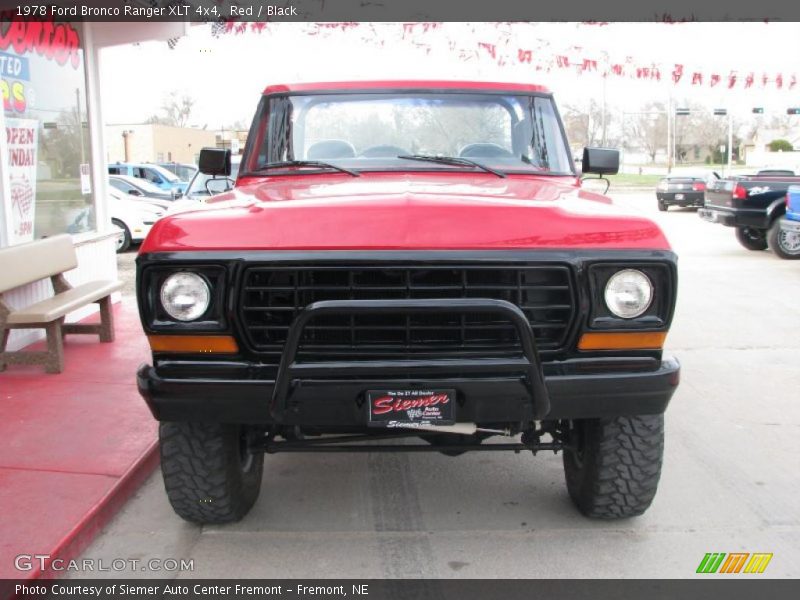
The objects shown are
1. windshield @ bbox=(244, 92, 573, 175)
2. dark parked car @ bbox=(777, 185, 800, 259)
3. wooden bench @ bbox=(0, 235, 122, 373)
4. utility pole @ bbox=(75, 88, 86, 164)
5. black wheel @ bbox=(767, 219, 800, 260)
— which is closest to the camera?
windshield @ bbox=(244, 92, 573, 175)

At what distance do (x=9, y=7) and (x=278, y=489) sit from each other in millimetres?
4657

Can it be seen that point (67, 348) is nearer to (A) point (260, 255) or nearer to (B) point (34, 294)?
(B) point (34, 294)

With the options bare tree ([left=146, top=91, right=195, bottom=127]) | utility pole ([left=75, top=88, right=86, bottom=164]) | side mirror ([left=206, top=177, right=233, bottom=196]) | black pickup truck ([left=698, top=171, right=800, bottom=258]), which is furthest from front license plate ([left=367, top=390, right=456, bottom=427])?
bare tree ([left=146, top=91, right=195, bottom=127])

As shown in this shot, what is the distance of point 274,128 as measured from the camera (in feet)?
13.9

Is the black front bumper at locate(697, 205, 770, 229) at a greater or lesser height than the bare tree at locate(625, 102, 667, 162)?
lesser

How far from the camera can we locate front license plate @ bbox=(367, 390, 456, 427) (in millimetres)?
2748

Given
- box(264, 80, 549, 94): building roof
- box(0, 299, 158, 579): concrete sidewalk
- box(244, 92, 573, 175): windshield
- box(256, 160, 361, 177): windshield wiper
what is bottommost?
box(0, 299, 158, 579): concrete sidewalk

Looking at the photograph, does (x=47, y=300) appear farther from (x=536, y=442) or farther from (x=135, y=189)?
(x=135, y=189)

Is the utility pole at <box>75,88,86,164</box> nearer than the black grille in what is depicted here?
No

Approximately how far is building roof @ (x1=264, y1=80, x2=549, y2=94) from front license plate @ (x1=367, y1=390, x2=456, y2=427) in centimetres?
214

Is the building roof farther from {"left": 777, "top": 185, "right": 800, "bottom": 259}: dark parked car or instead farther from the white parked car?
the white parked car

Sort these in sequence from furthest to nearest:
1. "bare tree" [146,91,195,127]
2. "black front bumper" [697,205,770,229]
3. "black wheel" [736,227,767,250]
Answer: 1. "bare tree" [146,91,195,127]
2. "black wheel" [736,227,767,250]
3. "black front bumper" [697,205,770,229]

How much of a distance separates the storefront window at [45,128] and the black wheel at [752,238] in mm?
11820

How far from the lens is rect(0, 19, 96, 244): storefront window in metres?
6.45
